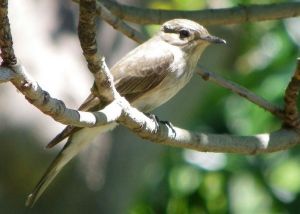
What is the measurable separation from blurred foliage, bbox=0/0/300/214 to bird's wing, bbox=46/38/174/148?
1.55m

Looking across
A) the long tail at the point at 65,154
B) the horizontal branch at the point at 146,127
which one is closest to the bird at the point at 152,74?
the long tail at the point at 65,154

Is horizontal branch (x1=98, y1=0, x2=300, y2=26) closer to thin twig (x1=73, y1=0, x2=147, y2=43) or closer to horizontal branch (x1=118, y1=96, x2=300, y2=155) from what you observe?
thin twig (x1=73, y1=0, x2=147, y2=43)

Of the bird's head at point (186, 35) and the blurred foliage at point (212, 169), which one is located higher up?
the bird's head at point (186, 35)

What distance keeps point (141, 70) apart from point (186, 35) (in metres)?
0.32

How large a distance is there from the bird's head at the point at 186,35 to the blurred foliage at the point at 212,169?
1.36 meters

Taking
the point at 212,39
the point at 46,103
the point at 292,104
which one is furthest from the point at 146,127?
the point at 212,39

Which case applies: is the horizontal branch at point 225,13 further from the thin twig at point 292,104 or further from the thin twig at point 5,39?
the thin twig at point 5,39

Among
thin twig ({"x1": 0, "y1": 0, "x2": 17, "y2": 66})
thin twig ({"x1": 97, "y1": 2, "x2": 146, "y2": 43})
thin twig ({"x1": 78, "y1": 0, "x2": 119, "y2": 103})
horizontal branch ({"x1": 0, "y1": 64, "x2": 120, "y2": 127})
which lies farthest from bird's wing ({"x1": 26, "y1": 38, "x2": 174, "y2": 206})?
thin twig ({"x1": 0, "y1": 0, "x2": 17, "y2": 66})

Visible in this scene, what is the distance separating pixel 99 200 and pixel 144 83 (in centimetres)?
208

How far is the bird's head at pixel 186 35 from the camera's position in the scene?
507 centimetres

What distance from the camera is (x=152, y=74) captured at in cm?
510

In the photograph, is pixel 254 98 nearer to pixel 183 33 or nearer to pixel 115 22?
pixel 115 22

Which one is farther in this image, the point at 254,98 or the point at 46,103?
the point at 254,98

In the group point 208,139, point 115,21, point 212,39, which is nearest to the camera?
point 208,139
